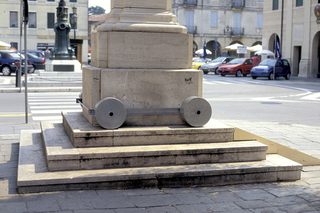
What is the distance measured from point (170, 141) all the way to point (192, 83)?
103 cm

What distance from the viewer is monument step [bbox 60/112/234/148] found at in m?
5.55

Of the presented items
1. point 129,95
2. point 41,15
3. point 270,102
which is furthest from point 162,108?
point 41,15

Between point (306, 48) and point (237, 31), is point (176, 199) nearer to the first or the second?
point (306, 48)

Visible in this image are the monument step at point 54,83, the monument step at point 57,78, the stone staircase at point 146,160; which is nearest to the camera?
the stone staircase at point 146,160

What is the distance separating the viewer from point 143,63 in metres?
6.31

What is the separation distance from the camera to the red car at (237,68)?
3406cm

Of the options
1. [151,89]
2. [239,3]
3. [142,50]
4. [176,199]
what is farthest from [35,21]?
[176,199]

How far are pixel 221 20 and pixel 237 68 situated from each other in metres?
29.8

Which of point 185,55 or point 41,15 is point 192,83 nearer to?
point 185,55

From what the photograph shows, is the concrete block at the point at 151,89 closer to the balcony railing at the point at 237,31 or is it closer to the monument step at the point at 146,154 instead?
the monument step at the point at 146,154

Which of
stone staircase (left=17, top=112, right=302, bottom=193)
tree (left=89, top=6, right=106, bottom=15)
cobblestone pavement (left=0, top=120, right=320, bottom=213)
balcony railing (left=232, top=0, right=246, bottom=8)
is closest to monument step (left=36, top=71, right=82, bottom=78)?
stone staircase (left=17, top=112, right=302, bottom=193)

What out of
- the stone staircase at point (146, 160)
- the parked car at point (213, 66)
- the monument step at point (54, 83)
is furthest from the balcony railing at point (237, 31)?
the stone staircase at point (146, 160)

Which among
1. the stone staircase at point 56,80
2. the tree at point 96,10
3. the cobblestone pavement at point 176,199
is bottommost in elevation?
the cobblestone pavement at point 176,199

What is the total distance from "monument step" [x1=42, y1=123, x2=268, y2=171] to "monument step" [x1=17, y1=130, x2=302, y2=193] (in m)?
0.10
